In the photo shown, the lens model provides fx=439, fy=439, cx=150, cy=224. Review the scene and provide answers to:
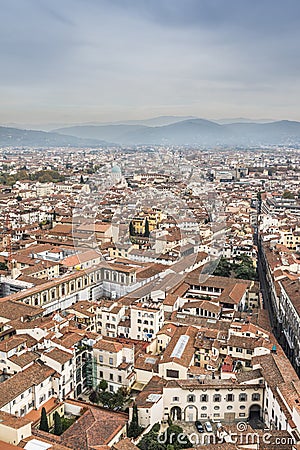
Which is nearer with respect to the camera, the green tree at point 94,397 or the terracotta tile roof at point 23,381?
the terracotta tile roof at point 23,381

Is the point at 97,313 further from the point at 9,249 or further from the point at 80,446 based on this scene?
the point at 9,249

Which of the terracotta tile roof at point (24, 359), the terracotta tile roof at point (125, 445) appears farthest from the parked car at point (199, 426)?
the terracotta tile roof at point (24, 359)

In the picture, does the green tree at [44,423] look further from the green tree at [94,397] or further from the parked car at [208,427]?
the parked car at [208,427]

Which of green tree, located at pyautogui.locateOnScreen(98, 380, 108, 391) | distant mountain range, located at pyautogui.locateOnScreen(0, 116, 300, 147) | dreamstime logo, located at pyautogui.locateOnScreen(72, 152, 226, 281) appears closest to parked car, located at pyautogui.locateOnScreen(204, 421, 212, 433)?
green tree, located at pyautogui.locateOnScreen(98, 380, 108, 391)

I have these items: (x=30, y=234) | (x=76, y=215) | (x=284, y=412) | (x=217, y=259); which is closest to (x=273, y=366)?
(x=284, y=412)

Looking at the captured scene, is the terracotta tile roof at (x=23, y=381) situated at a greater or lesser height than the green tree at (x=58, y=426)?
greater
